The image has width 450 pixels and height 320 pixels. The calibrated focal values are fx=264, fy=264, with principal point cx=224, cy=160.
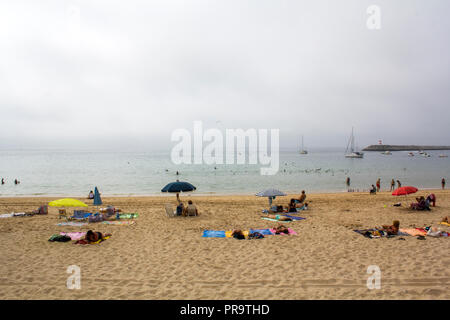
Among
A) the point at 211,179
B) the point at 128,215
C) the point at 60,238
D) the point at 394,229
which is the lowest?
the point at 211,179

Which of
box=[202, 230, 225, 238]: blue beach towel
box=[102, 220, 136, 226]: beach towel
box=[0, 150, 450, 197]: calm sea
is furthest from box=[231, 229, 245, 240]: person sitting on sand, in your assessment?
box=[0, 150, 450, 197]: calm sea

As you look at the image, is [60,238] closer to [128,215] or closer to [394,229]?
[128,215]

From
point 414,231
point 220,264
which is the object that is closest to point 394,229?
point 414,231

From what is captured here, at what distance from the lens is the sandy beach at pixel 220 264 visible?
5703 mm

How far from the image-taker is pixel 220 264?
23.7ft

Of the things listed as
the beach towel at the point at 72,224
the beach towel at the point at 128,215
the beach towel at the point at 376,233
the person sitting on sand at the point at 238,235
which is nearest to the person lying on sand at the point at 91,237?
the beach towel at the point at 72,224

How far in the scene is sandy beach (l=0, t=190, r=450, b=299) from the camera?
18.7 feet

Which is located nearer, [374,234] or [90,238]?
[90,238]

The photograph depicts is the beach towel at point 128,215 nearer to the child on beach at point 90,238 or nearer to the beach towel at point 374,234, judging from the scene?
the child on beach at point 90,238

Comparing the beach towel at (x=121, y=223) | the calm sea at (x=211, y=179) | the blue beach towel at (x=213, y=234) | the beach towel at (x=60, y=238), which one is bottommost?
the calm sea at (x=211, y=179)

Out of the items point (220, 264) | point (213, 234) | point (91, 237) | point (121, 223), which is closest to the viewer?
point (220, 264)

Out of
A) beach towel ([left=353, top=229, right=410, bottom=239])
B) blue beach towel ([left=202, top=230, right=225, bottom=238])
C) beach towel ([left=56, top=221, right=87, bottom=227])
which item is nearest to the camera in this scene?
beach towel ([left=353, top=229, right=410, bottom=239])

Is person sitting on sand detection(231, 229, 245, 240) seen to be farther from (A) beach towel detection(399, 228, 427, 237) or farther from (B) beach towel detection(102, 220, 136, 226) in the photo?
(A) beach towel detection(399, 228, 427, 237)
